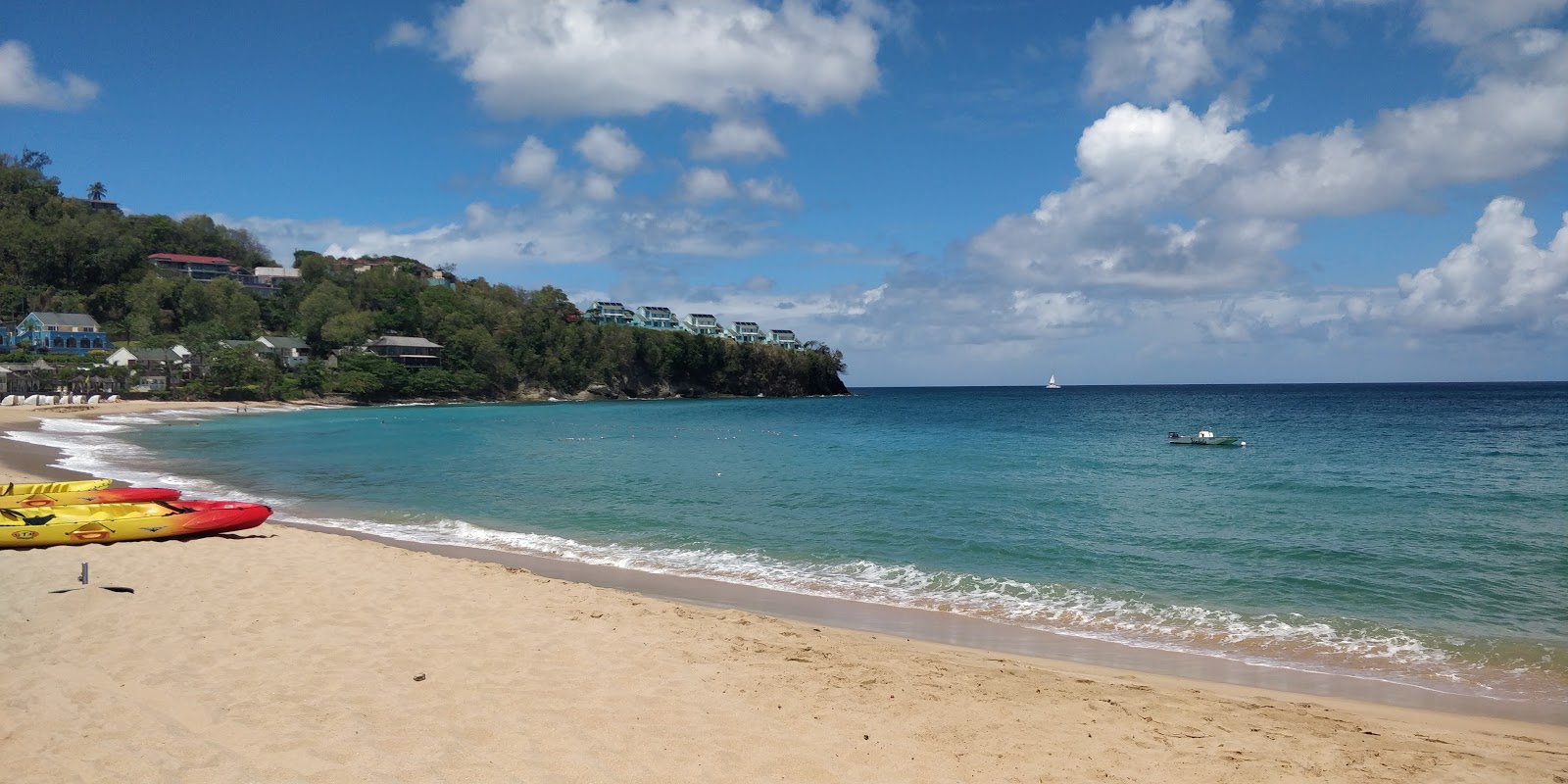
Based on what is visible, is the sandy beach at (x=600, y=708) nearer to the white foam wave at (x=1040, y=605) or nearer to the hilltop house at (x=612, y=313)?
the white foam wave at (x=1040, y=605)

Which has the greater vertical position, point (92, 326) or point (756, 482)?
point (92, 326)

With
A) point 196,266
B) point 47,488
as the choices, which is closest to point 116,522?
point 47,488

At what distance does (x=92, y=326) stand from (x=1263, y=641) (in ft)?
368

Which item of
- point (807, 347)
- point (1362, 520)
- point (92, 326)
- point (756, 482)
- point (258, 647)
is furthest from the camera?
point (807, 347)

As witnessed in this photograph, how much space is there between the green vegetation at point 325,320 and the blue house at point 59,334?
3.11 meters

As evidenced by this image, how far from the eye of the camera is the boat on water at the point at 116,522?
1227 cm

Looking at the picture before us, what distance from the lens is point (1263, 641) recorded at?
388 inches

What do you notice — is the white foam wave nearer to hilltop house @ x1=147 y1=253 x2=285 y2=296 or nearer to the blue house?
the blue house

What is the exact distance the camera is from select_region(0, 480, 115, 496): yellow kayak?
1526 cm

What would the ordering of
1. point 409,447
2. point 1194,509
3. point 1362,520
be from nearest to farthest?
point 1362,520
point 1194,509
point 409,447

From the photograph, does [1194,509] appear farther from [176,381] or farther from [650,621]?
[176,381]

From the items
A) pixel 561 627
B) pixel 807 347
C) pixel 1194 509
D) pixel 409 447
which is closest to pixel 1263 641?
pixel 561 627

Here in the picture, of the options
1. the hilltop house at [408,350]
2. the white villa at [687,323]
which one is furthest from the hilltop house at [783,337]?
the hilltop house at [408,350]

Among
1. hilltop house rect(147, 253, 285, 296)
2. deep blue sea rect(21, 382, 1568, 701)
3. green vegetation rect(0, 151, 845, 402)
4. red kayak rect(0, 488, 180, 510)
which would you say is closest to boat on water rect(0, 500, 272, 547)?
red kayak rect(0, 488, 180, 510)
